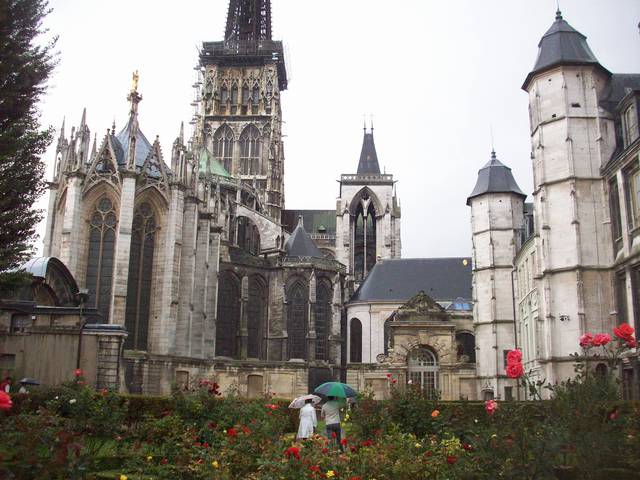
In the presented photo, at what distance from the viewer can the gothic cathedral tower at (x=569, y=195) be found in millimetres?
24172

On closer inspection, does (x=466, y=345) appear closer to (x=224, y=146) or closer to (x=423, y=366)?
(x=423, y=366)

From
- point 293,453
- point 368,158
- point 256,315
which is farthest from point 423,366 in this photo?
point 293,453

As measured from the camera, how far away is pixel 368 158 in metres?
70.2

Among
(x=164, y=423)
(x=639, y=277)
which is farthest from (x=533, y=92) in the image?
(x=164, y=423)

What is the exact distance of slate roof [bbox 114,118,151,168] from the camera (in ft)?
117

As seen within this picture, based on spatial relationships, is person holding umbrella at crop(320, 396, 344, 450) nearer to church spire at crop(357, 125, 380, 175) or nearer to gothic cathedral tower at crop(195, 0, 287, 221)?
gothic cathedral tower at crop(195, 0, 287, 221)

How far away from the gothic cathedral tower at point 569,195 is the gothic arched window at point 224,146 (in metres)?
47.0

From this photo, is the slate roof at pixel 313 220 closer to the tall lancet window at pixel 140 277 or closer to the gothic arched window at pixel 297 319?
the gothic arched window at pixel 297 319

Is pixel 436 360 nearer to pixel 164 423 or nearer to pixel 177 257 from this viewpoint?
pixel 177 257

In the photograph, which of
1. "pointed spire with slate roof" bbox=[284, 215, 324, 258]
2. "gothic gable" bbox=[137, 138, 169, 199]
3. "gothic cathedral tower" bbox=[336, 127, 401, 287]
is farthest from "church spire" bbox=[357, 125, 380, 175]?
"gothic gable" bbox=[137, 138, 169, 199]

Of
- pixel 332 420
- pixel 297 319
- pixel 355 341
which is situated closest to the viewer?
pixel 332 420

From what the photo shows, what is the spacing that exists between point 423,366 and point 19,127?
3191 cm

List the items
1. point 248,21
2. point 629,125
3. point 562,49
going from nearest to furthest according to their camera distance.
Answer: point 629,125 → point 562,49 → point 248,21

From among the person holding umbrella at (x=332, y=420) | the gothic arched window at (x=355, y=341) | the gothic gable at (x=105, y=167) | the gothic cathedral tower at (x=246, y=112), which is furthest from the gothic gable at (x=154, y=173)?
the gothic cathedral tower at (x=246, y=112)
